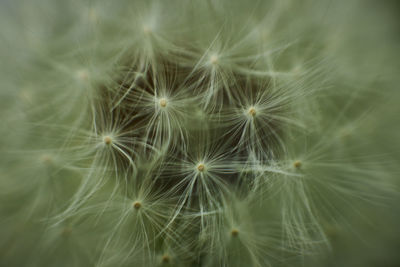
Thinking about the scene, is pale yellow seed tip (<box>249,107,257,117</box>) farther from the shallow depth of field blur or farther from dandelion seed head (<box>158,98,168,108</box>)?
dandelion seed head (<box>158,98,168,108</box>)

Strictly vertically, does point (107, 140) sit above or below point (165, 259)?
above

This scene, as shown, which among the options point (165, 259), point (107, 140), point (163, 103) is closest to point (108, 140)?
point (107, 140)

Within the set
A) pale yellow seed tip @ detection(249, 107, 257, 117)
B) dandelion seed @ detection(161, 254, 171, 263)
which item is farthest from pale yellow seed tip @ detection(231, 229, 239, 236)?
pale yellow seed tip @ detection(249, 107, 257, 117)

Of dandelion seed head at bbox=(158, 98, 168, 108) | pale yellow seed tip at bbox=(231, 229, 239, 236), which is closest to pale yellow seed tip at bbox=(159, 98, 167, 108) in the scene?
dandelion seed head at bbox=(158, 98, 168, 108)

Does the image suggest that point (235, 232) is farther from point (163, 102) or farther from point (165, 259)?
point (163, 102)

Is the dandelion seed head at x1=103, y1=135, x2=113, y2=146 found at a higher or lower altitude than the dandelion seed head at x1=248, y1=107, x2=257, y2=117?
lower

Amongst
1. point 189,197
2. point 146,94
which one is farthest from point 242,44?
point 189,197

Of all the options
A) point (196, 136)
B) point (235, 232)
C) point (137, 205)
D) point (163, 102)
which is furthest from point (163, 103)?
point (235, 232)

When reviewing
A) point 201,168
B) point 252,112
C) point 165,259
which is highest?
point 252,112

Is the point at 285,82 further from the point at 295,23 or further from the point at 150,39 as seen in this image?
the point at 150,39

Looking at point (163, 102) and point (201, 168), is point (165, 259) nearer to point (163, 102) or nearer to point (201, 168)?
point (201, 168)

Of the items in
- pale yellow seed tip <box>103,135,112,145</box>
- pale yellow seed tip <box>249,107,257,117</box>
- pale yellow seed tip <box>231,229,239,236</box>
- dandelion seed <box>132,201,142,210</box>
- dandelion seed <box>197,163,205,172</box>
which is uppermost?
pale yellow seed tip <box>249,107,257,117</box>
